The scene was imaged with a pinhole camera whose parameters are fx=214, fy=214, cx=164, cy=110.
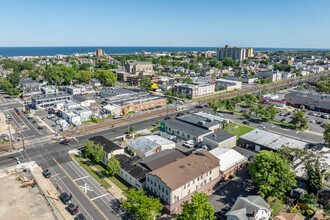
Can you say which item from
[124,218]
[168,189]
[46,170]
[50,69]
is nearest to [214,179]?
[168,189]

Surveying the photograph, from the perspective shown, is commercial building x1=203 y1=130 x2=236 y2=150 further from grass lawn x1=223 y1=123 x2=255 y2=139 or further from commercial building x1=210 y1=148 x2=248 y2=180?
grass lawn x1=223 y1=123 x2=255 y2=139

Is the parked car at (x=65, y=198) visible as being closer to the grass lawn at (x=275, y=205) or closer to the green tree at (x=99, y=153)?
the green tree at (x=99, y=153)

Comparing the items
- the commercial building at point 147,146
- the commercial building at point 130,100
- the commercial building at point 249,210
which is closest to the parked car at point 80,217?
the commercial building at point 147,146

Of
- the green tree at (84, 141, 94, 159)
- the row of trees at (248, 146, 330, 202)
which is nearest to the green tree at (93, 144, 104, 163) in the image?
the green tree at (84, 141, 94, 159)

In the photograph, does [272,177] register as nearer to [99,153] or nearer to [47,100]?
[99,153]

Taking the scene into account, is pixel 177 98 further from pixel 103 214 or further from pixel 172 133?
pixel 103 214

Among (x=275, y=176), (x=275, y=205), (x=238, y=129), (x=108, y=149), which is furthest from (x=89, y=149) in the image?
(x=238, y=129)
